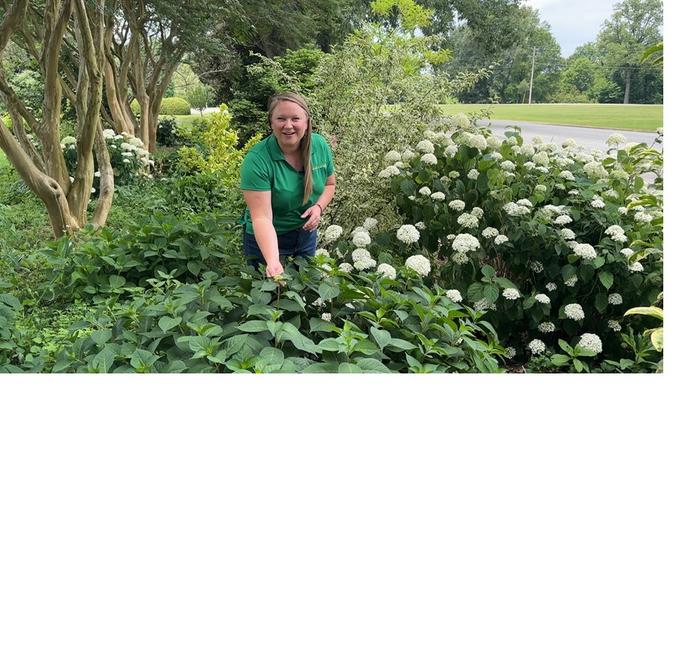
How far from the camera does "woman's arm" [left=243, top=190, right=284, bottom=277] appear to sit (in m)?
2.00

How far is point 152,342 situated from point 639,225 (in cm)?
186

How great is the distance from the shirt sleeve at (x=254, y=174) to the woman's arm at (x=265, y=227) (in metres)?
0.02

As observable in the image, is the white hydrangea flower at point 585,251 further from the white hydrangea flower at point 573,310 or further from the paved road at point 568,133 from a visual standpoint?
the paved road at point 568,133

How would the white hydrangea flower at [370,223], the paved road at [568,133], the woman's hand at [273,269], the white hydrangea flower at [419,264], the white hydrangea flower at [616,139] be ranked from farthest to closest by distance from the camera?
the paved road at [568,133] → the white hydrangea flower at [616,139] → the white hydrangea flower at [370,223] → the white hydrangea flower at [419,264] → the woman's hand at [273,269]

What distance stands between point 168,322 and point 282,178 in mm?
645

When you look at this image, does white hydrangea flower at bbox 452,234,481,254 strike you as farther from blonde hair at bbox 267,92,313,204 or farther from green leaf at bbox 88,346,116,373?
green leaf at bbox 88,346,116,373

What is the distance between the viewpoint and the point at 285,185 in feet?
7.32

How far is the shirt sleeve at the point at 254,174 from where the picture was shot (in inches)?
82.7

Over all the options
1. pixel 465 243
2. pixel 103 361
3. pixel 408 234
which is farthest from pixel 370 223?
pixel 103 361

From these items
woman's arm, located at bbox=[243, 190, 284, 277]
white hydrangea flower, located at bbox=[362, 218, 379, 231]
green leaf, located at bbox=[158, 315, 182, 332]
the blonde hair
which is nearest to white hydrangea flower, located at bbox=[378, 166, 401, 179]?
white hydrangea flower, located at bbox=[362, 218, 379, 231]

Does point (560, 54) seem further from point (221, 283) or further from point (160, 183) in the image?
point (160, 183)

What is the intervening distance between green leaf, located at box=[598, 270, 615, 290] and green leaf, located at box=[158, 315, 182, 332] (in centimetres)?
150

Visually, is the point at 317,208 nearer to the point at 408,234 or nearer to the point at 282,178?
the point at 282,178

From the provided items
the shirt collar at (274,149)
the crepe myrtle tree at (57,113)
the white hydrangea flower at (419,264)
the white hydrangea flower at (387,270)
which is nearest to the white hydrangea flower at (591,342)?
the white hydrangea flower at (419,264)
